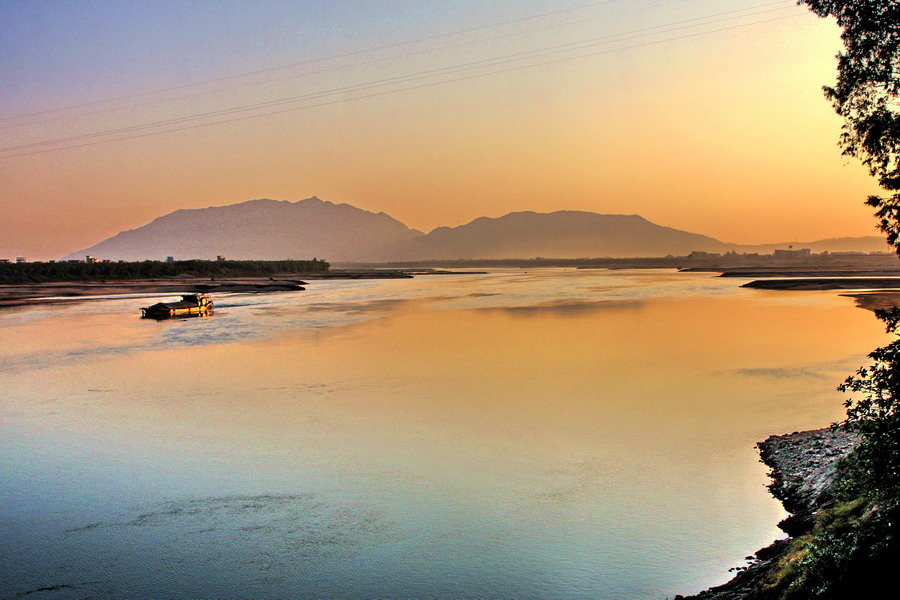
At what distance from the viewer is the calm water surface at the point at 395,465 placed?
8117mm

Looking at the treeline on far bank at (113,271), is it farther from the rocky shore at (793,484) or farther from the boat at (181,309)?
the rocky shore at (793,484)

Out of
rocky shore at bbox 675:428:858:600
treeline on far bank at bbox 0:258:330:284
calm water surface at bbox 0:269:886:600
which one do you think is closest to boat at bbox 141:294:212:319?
calm water surface at bbox 0:269:886:600

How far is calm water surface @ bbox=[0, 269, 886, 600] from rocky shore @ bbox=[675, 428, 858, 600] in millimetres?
314

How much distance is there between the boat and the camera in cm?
4375

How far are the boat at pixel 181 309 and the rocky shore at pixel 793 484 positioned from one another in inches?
1564

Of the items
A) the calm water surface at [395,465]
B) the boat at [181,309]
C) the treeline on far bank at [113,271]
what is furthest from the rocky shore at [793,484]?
the treeline on far bank at [113,271]

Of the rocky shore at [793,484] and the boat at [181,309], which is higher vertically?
the boat at [181,309]

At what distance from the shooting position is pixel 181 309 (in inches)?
1773

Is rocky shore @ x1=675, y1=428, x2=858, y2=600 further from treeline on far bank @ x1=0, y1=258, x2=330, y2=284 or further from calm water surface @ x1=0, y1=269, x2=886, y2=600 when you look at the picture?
treeline on far bank @ x1=0, y1=258, x2=330, y2=284

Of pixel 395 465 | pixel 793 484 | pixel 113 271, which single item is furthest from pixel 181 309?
pixel 113 271

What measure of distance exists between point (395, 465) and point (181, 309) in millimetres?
37152

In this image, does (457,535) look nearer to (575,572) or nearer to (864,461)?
(575,572)

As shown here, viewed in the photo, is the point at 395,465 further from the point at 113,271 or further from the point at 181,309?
Result: the point at 113,271

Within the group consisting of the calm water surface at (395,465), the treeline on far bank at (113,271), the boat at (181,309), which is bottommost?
the calm water surface at (395,465)
